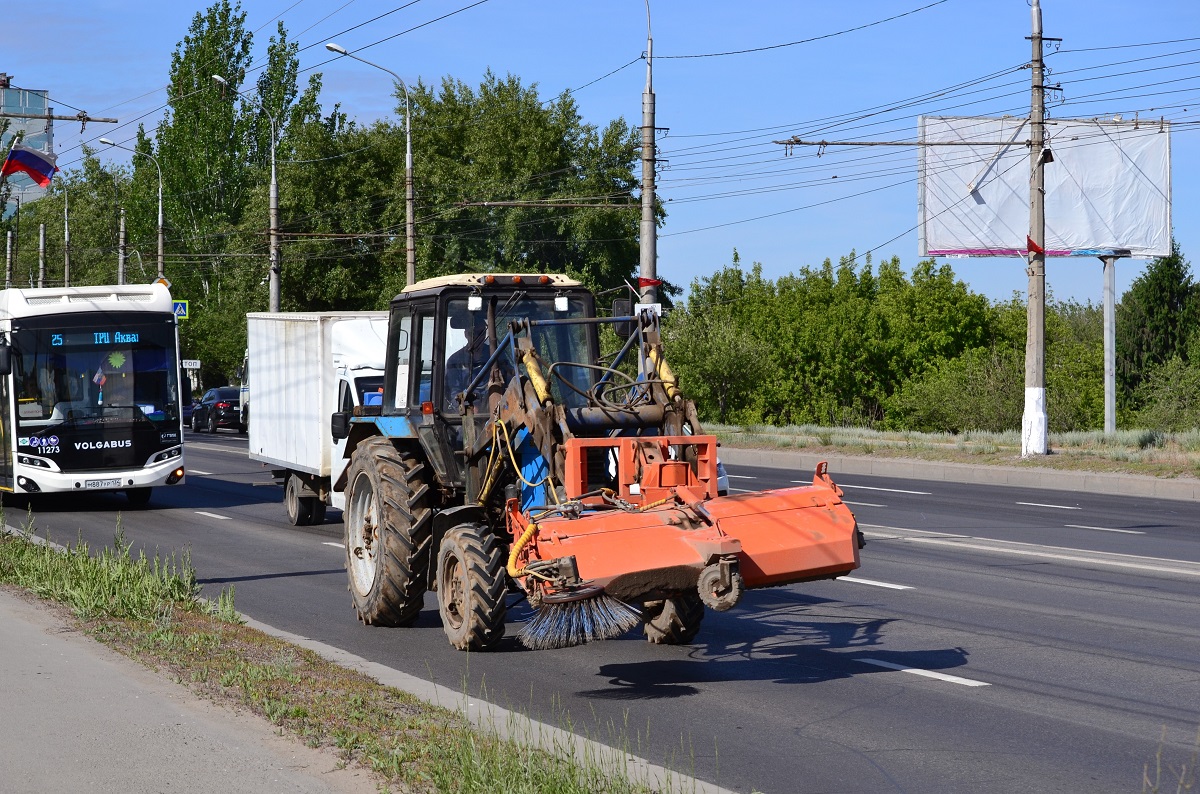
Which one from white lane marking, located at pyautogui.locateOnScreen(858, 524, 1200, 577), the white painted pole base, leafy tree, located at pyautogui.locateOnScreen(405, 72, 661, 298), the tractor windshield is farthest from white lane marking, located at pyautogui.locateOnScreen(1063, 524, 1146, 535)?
leafy tree, located at pyautogui.locateOnScreen(405, 72, 661, 298)

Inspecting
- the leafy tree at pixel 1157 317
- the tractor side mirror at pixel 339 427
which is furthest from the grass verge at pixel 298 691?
the leafy tree at pixel 1157 317

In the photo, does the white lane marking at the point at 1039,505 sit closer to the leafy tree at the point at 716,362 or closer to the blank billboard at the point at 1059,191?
the leafy tree at the point at 716,362

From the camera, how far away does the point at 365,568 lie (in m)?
10.9

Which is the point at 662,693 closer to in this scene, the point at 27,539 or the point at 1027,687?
the point at 1027,687

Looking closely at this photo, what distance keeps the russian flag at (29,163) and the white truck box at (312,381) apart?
319 inches

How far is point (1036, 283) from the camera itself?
2748 cm

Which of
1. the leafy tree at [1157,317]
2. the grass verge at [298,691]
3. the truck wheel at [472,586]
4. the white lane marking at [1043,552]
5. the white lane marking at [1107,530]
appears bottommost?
the white lane marking at [1107,530]

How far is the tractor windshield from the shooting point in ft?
33.3

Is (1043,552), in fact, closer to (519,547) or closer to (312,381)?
(519,547)

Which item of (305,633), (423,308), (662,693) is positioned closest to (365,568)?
(305,633)

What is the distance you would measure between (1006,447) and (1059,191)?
1801 cm

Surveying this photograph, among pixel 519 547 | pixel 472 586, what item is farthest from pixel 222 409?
pixel 519 547

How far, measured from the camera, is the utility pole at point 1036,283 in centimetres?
2723

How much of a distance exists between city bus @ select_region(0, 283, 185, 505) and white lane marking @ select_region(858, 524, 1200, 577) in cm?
1099
